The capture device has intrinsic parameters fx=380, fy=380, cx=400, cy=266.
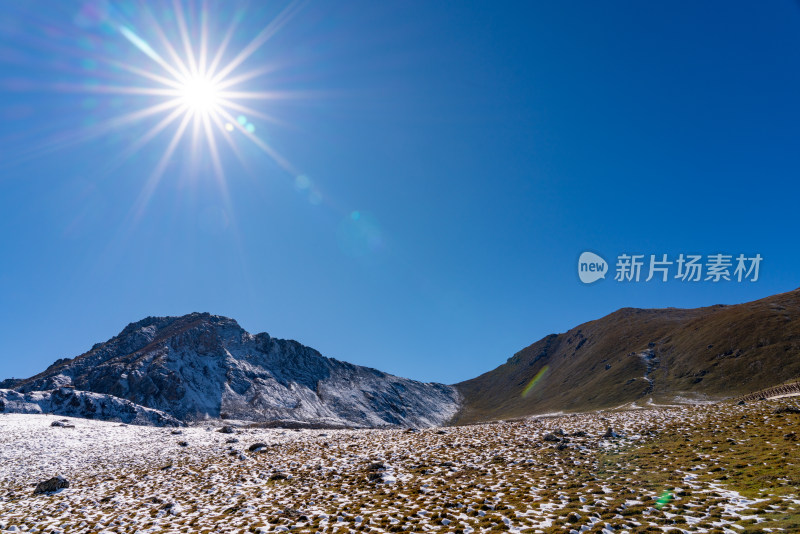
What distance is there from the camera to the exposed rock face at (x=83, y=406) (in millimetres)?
75250

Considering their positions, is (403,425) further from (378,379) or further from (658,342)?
(658,342)

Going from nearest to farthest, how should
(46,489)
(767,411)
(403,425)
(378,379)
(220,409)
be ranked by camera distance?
(46,489) → (767,411) → (220,409) → (403,425) → (378,379)

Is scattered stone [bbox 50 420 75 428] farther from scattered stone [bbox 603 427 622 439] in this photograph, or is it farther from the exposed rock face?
scattered stone [bbox 603 427 622 439]

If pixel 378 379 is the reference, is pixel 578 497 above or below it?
below

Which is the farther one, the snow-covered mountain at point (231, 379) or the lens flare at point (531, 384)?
the lens flare at point (531, 384)

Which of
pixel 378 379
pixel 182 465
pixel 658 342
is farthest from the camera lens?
pixel 378 379

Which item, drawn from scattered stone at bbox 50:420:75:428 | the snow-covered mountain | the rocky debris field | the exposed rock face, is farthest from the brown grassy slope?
scattered stone at bbox 50:420:75:428

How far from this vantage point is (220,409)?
105 meters

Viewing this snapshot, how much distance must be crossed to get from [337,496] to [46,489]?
20499mm

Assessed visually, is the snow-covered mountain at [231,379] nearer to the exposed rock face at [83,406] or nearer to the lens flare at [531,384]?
the exposed rock face at [83,406]

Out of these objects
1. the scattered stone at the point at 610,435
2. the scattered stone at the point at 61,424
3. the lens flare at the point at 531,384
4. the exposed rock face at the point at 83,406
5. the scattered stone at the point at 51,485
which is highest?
the lens flare at the point at 531,384

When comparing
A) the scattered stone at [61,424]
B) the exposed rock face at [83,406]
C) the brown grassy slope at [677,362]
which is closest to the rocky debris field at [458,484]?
the scattered stone at [61,424]

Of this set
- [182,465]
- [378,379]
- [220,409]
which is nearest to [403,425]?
[378,379]

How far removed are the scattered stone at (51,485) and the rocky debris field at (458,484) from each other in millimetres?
107
